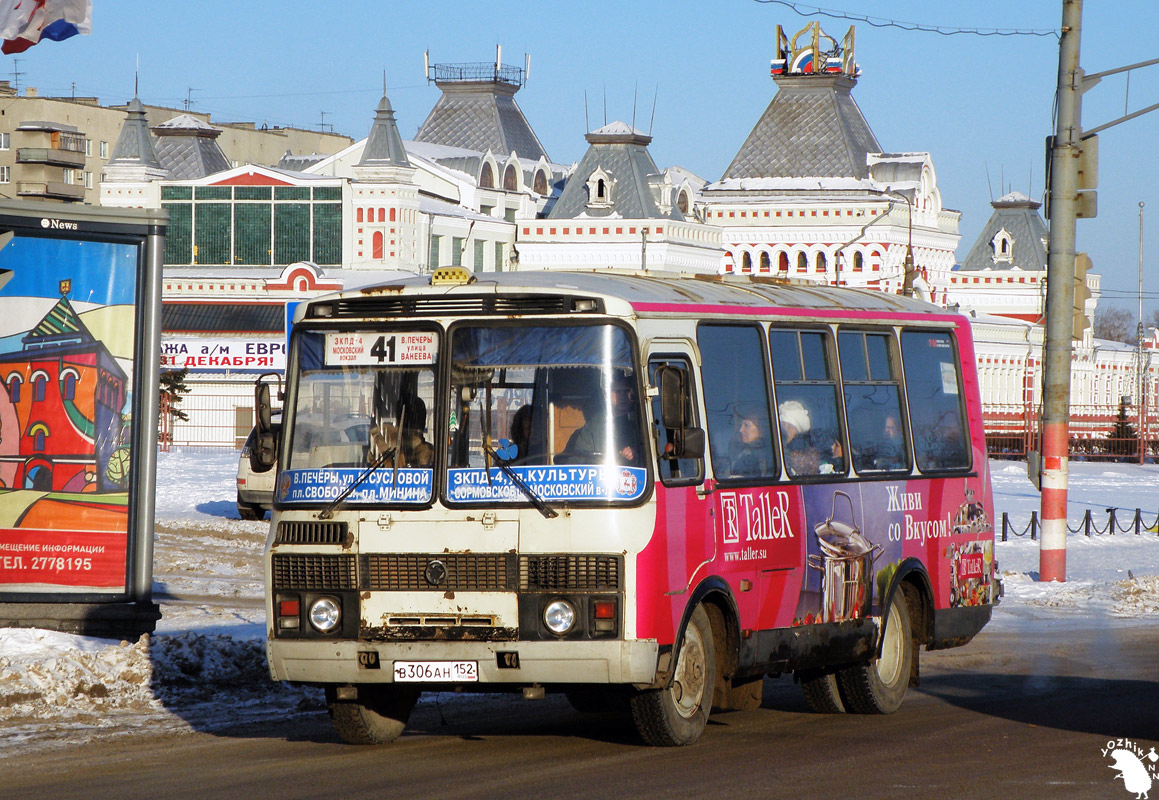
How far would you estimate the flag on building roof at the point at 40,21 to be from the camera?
16016mm

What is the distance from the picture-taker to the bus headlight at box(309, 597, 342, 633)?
9.37 meters

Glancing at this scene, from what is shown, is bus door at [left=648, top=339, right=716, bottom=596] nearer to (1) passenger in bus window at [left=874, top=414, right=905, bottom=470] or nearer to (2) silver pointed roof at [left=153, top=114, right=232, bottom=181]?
(1) passenger in bus window at [left=874, top=414, right=905, bottom=470]

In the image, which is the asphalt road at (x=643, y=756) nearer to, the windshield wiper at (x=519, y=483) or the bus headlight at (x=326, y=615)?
the bus headlight at (x=326, y=615)

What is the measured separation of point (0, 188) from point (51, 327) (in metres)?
110

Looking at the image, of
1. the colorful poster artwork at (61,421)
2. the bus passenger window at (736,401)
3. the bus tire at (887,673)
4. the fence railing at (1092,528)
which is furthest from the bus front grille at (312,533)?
the fence railing at (1092,528)

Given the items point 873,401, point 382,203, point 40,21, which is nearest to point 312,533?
point 873,401

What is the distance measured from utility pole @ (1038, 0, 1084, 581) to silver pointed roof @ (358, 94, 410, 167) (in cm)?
5256

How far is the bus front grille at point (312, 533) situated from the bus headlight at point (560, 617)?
112 centimetres

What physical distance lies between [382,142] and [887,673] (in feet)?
202

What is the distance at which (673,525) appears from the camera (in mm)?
9375

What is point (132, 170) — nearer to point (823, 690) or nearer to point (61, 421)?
point (61, 421)

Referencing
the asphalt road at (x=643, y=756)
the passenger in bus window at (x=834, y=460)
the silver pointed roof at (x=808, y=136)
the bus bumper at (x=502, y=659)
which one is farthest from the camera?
the silver pointed roof at (x=808, y=136)

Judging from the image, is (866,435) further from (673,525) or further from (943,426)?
(673,525)

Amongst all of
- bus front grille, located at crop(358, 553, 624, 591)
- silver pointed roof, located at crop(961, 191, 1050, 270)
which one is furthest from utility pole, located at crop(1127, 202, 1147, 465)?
bus front grille, located at crop(358, 553, 624, 591)
